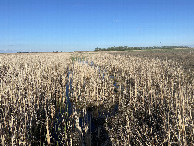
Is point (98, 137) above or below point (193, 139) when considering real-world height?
below

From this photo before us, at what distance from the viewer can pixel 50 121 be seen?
4852 millimetres

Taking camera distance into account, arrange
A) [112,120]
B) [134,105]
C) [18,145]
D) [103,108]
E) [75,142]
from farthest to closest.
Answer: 1. [103,108]
2. [134,105]
3. [112,120]
4. [75,142]
5. [18,145]

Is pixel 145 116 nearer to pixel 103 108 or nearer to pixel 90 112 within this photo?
pixel 103 108

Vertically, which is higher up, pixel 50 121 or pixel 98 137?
pixel 50 121

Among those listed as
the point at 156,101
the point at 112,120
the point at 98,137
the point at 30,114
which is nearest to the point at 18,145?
the point at 30,114

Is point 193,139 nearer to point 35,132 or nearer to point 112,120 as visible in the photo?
point 112,120

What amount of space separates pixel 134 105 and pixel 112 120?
3.32 ft

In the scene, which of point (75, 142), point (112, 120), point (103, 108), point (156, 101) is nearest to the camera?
point (75, 142)

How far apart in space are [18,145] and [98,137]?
7.14 feet

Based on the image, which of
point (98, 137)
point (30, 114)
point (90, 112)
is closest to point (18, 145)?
point (30, 114)

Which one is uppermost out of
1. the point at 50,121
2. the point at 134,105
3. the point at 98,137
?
the point at 134,105

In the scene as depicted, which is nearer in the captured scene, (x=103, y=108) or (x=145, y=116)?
(x=145, y=116)

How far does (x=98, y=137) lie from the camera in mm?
4422

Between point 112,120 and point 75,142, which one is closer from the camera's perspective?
point 75,142
